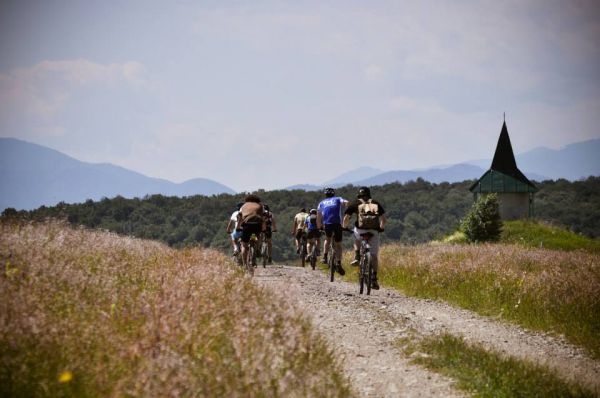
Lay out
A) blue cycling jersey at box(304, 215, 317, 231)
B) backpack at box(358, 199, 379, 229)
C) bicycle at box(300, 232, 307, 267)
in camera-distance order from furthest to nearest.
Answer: bicycle at box(300, 232, 307, 267) < blue cycling jersey at box(304, 215, 317, 231) < backpack at box(358, 199, 379, 229)

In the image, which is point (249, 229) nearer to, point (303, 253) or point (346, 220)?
point (346, 220)

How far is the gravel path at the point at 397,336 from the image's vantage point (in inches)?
269

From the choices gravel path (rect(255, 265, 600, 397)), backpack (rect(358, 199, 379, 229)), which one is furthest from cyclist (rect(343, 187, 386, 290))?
gravel path (rect(255, 265, 600, 397))

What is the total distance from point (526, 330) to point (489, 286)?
3.02m

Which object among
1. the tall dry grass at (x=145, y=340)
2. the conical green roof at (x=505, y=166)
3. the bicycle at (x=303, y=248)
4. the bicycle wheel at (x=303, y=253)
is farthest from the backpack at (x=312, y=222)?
the conical green roof at (x=505, y=166)

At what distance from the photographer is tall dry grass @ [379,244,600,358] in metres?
10.8

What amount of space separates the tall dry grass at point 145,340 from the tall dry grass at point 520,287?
5.83 meters

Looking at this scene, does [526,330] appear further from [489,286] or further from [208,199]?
[208,199]

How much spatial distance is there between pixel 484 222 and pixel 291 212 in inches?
4521

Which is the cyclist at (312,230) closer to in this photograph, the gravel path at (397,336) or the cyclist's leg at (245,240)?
the cyclist's leg at (245,240)

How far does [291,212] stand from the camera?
520 ft

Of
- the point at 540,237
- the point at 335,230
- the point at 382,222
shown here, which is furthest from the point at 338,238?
the point at 540,237

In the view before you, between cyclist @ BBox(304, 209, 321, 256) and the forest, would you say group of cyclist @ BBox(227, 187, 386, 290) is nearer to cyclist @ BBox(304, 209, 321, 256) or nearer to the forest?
cyclist @ BBox(304, 209, 321, 256)

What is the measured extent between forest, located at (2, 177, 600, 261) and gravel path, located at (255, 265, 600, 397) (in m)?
117
